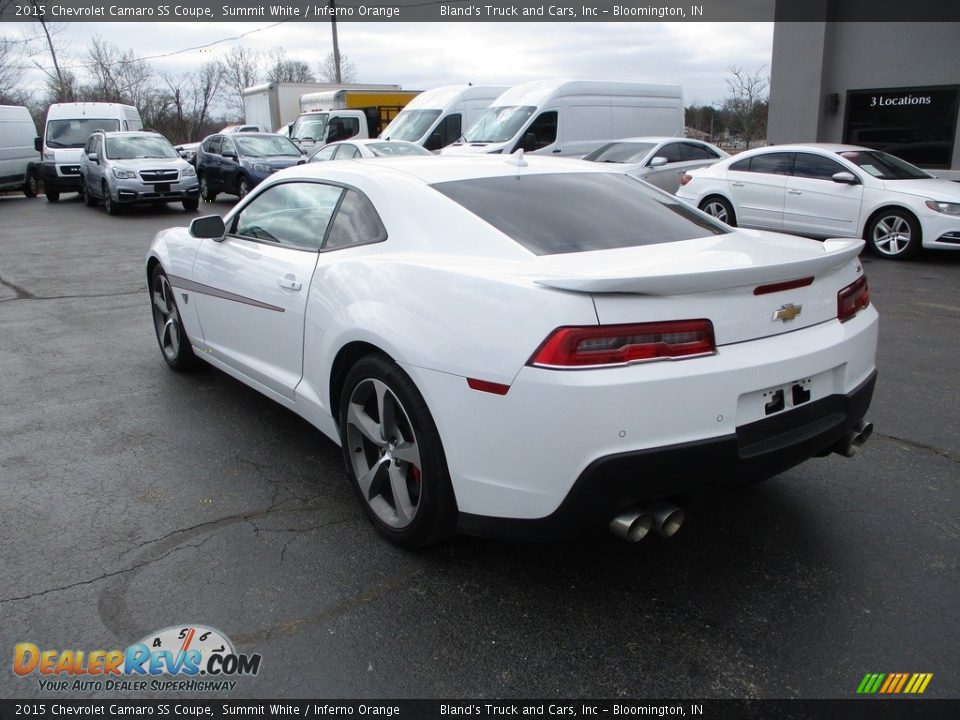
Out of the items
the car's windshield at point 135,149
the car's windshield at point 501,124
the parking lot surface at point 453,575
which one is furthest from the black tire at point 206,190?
the parking lot surface at point 453,575

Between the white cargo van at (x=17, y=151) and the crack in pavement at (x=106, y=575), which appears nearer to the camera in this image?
the crack in pavement at (x=106, y=575)

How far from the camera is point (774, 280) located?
8.74 feet

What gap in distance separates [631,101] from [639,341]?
15.8 meters

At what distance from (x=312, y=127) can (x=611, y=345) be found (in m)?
21.2

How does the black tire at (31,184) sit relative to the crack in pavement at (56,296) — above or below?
above

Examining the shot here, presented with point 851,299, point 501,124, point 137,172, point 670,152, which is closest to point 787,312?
point 851,299

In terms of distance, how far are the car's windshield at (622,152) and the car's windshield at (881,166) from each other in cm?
357

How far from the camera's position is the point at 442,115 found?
1758 cm

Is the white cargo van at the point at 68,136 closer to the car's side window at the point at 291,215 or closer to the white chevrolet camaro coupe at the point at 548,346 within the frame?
the car's side window at the point at 291,215

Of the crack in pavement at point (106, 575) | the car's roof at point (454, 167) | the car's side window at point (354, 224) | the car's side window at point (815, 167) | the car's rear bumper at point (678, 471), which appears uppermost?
the car's roof at point (454, 167)

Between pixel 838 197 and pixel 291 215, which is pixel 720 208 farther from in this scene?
pixel 291 215

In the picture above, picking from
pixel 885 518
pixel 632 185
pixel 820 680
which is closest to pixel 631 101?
pixel 632 185

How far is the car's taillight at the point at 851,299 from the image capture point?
2973 millimetres

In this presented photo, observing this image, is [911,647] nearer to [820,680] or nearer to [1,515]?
[820,680]
